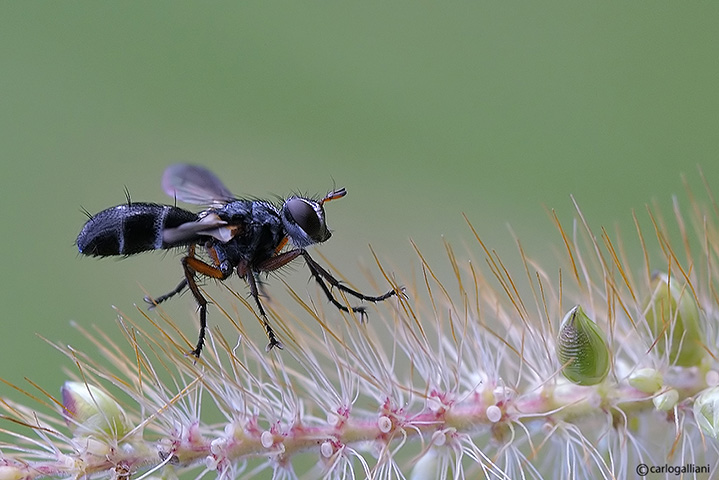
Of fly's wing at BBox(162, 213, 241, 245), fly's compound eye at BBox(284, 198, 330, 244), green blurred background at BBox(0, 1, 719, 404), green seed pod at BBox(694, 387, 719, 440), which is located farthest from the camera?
green blurred background at BBox(0, 1, 719, 404)

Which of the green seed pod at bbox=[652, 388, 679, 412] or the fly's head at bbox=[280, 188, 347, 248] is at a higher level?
the fly's head at bbox=[280, 188, 347, 248]

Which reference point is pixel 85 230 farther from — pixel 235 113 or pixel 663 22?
pixel 663 22

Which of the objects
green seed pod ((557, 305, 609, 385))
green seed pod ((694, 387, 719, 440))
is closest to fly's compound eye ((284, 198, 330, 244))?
green seed pod ((557, 305, 609, 385))

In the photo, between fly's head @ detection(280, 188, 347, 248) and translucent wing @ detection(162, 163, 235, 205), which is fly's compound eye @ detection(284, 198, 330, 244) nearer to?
fly's head @ detection(280, 188, 347, 248)

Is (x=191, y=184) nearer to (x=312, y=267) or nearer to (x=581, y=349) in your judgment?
(x=312, y=267)

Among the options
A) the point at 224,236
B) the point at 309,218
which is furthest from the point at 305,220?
the point at 224,236

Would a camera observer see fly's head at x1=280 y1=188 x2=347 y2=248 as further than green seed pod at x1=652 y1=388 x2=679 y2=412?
Yes

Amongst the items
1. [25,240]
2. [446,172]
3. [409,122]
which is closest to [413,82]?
[409,122]
